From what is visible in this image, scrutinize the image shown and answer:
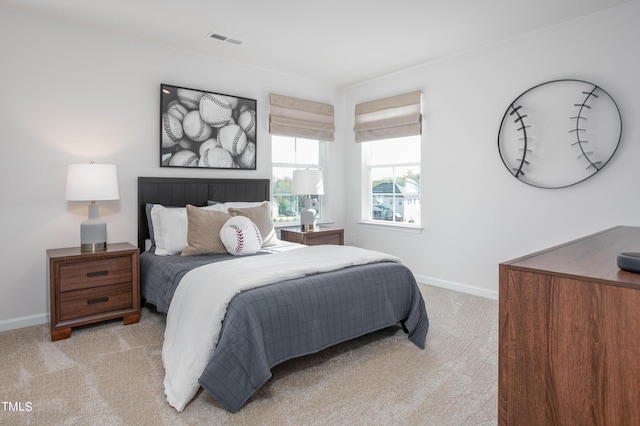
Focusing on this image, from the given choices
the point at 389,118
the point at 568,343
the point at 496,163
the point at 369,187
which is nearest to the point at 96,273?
the point at 568,343

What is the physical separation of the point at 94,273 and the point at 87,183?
0.71 m

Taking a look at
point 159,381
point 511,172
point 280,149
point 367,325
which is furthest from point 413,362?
point 280,149

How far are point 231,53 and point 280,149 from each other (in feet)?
4.07

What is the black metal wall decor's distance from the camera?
3027 mm

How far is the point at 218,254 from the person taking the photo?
321 centimetres

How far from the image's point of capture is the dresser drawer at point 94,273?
9.24ft

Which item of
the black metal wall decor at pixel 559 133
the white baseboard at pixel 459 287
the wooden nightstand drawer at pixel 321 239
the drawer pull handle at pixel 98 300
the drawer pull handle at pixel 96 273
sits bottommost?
the white baseboard at pixel 459 287

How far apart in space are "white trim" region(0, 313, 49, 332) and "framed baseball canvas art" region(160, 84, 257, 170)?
65.0 inches

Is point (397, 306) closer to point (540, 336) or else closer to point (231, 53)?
point (540, 336)

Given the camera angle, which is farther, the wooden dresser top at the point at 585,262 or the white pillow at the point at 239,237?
the white pillow at the point at 239,237

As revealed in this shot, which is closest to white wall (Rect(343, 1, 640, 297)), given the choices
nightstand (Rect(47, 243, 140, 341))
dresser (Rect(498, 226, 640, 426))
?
dresser (Rect(498, 226, 640, 426))

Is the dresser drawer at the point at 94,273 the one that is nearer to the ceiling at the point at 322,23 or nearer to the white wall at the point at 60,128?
the white wall at the point at 60,128

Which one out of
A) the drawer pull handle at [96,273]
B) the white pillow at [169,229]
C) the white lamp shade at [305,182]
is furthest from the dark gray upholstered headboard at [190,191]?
the drawer pull handle at [96,273]

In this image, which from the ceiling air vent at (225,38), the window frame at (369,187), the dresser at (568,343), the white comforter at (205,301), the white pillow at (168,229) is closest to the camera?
the dresser at (568,343)
